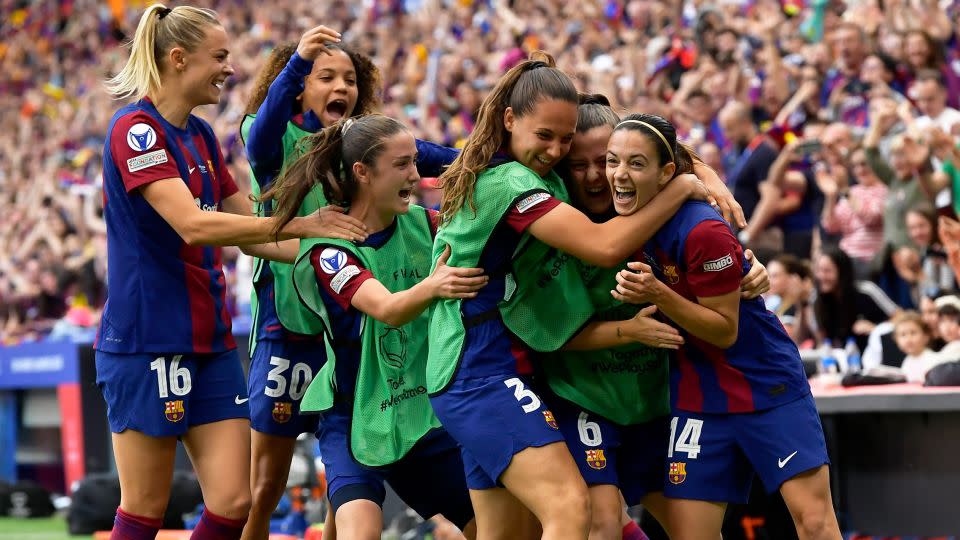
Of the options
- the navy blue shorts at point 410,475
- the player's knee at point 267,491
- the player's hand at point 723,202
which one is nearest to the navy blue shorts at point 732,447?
the player's hand at point 723,202

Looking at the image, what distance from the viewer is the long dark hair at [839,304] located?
369 inches

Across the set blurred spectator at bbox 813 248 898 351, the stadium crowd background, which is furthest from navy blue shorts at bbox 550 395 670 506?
blurred spectator at bbox 813 248 898 351

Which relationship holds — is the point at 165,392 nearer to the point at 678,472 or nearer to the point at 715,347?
the point at 678,472

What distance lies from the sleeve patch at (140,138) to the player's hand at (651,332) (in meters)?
1.87

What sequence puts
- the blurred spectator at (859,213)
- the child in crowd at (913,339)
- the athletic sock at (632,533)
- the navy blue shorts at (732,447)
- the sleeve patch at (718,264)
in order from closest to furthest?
the sleeve patch at (718,264) < the navy blue shorts at (732,447) < the athletic sock at (632,533) < the child in crowd at (913,339) < the blurred spectator at (859,213)

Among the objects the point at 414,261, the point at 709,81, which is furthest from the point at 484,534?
the point at 709,81

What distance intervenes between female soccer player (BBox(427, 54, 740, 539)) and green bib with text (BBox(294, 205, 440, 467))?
A: 1.09 feet

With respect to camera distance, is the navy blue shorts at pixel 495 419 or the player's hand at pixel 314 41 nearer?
the navy blue shorts at pixel 495 419

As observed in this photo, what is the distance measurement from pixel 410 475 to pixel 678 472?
106cm

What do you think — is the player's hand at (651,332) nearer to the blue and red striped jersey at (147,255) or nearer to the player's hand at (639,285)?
the player's hand at (639,285)

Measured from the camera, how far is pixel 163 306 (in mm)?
5152

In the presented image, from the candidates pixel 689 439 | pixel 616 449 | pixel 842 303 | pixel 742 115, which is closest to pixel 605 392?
pixel 616 449

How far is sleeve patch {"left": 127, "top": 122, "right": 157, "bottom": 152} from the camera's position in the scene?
5059 millimetres

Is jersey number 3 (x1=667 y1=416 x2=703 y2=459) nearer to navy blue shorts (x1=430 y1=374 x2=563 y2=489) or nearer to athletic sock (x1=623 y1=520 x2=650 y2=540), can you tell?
navy blue shorts (x1=430 y1=374 x2=563 y2=489)
